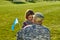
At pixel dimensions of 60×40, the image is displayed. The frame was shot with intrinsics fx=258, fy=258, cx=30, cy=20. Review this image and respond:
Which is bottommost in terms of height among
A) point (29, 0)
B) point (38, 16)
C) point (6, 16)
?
point (29, 0)

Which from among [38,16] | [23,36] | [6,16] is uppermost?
[38,16]

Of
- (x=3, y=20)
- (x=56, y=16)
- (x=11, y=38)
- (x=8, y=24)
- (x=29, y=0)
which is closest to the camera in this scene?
(x=11, y=38)

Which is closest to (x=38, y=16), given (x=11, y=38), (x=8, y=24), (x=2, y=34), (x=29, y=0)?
(x=11, y=38)

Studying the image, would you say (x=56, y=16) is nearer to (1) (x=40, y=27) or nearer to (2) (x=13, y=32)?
(2) (x=13, y=32)

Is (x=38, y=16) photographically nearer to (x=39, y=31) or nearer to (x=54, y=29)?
(x=39, y=31)

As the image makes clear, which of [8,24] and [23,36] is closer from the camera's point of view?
[23,36]

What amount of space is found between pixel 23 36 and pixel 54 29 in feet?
36.0

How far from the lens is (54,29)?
16516 millimetres

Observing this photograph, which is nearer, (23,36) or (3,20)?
(23,36)

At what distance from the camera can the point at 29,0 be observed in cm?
5022

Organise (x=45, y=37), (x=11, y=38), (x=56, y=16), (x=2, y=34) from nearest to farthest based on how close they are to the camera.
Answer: (x=45, y=37) → (x=11, y=38) → (x=2, y=34) → (x=56, y=16)

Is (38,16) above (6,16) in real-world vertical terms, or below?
above

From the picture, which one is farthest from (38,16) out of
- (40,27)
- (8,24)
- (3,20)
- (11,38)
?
(3,20)

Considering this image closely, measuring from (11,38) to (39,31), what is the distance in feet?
29.6
